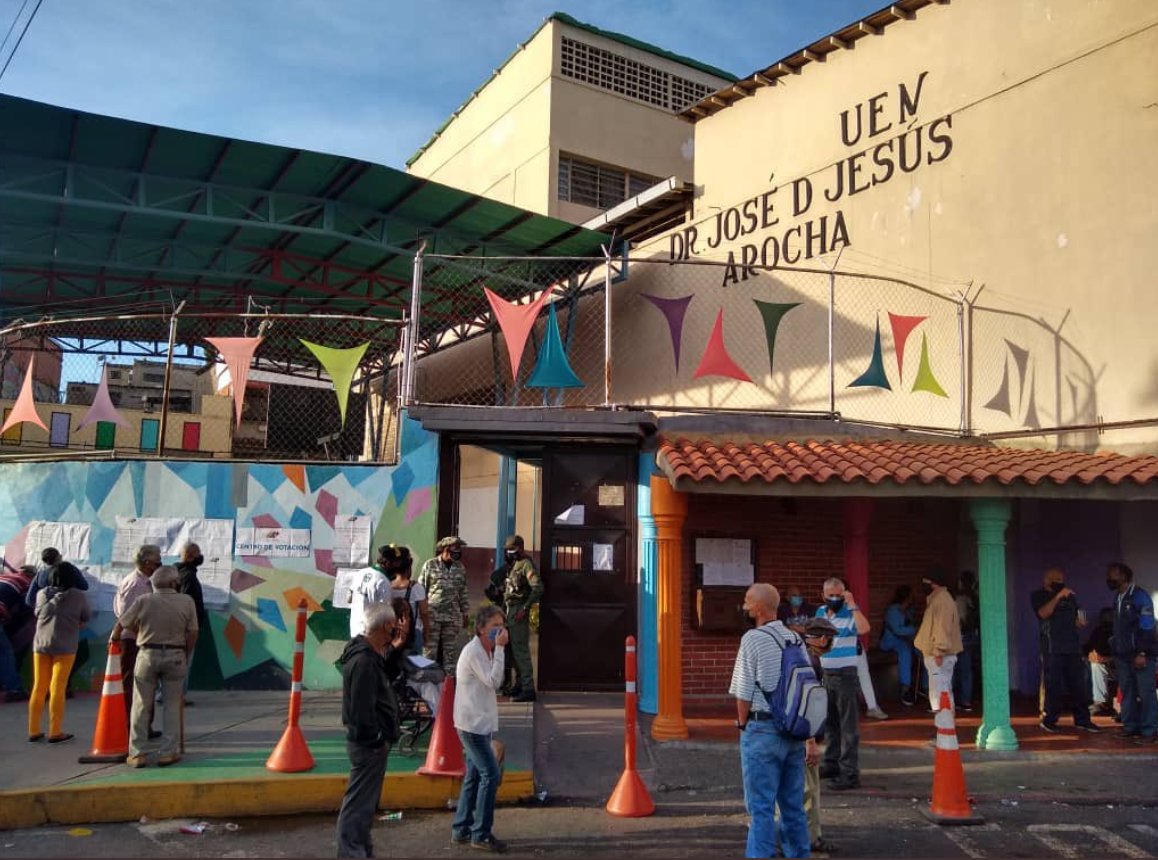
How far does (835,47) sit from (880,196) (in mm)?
2573

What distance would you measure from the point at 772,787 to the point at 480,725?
177 cm

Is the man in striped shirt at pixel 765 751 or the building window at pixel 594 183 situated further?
Result: the building window at pixel 594 183

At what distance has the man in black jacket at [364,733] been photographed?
4688 millimetres

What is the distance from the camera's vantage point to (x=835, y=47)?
12.8m

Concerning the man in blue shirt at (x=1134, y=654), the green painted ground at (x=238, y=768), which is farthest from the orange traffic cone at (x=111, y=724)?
the man in blue shirt at (x=1134, y=654)

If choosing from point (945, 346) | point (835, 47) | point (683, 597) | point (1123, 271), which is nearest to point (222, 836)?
point (683, 597)

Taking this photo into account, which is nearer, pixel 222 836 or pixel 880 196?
pixel 222 836

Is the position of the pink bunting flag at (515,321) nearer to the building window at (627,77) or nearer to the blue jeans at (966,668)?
the blue jeans at (966,668)

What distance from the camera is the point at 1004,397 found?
1084cm

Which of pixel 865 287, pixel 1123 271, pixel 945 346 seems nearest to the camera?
pixel 1123 271

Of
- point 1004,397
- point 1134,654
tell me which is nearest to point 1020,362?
point 1004,397

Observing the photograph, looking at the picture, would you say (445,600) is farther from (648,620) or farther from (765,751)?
(765,751)

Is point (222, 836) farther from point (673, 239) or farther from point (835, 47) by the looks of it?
point (835, 47)

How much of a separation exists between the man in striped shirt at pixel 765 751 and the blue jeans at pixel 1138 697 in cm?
557
